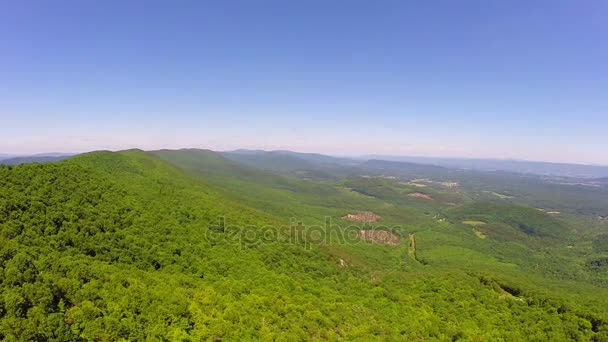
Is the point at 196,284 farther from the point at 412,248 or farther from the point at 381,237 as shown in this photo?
the point at 381,237

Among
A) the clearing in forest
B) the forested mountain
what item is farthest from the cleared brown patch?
the forested mountain

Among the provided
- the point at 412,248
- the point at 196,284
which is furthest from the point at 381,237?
the point at 196,284

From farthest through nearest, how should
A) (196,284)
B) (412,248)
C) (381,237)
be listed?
(381,237) → (412,248) → (196,284)

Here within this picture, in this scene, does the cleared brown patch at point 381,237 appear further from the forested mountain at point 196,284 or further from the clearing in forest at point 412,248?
the forested mountain at point 196,284

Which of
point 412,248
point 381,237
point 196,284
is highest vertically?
point 196,284

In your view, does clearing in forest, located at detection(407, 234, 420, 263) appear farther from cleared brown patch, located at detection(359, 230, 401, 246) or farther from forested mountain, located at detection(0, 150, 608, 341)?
forested mountain, located at detection(0, 150, 608, 341)

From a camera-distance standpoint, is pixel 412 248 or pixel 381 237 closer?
pixel 412 248

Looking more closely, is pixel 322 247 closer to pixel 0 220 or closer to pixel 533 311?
pixel 533 311

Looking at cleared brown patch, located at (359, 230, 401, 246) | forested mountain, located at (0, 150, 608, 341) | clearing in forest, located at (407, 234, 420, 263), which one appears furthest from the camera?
cleared brown patch, located at (359, 230, 401, 246)

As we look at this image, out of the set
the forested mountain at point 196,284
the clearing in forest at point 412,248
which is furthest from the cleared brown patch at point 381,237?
the forested mountain at point 196,284
